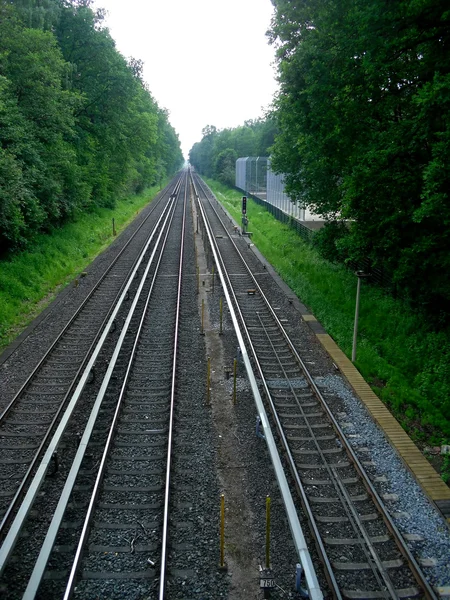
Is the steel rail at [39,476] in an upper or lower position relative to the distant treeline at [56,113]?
lower

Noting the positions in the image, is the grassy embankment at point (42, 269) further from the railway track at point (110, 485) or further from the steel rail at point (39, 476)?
the railway track at point (110, 485)

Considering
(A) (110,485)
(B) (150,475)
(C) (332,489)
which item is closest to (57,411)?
(A) (110,485)

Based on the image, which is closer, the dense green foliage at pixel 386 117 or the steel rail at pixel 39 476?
the steel rail at pixel 39 476

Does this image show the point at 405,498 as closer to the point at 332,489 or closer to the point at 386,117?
the point at 332,489

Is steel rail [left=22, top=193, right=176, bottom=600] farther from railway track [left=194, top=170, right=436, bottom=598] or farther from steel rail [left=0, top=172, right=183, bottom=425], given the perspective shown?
railway track [left=194, top=170, right=436, bottom=598]

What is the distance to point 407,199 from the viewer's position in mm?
13172

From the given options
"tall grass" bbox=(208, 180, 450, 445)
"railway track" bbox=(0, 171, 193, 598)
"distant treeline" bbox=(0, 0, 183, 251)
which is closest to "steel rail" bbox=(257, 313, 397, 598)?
"railway track" bbox=(0, 171, 193, 598)

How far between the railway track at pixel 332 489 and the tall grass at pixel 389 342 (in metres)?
1.74

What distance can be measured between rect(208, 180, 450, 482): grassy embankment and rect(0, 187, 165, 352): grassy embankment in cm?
1026

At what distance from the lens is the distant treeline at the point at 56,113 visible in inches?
781

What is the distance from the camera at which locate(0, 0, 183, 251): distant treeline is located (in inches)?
781

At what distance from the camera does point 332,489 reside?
8.17m

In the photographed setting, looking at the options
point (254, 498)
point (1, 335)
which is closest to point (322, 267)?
point (1, 335)

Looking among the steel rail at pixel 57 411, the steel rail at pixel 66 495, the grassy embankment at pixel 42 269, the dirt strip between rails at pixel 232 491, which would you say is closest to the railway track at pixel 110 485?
the steel rail at pixel 66 495
